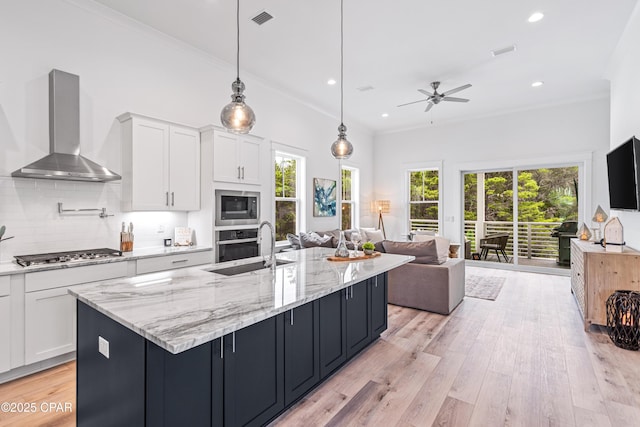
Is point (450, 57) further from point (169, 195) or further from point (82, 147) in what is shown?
point (82, 147)

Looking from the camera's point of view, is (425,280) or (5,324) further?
(425,280)

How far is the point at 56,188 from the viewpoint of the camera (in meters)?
3.04

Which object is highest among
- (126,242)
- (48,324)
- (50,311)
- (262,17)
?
(262,17)

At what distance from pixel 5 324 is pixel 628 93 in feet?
21.5

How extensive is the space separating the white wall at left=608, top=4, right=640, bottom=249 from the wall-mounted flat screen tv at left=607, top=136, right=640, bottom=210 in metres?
0.18

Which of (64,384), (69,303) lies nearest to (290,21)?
(69,303)

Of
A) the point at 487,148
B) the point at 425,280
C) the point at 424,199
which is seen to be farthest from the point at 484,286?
the point at 487,148

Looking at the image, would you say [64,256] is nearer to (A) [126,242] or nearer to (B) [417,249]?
(A) [126,242]

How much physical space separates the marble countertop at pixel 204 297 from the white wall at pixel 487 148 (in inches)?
214

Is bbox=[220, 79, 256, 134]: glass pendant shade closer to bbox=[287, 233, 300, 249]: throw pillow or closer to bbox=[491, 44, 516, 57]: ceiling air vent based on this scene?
bbox=[287, 233, 300, 249]: throw pillow

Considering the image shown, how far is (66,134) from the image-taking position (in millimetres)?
2975

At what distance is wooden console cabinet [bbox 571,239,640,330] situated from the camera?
3.30m

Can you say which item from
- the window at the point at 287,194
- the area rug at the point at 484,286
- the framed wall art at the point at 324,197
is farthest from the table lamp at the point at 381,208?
the window at the point at 287,194

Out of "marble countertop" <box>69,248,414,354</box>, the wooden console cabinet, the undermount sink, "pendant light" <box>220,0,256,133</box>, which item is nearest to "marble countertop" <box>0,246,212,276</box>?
"marble countertop" <box>69,248,414,354</box>
